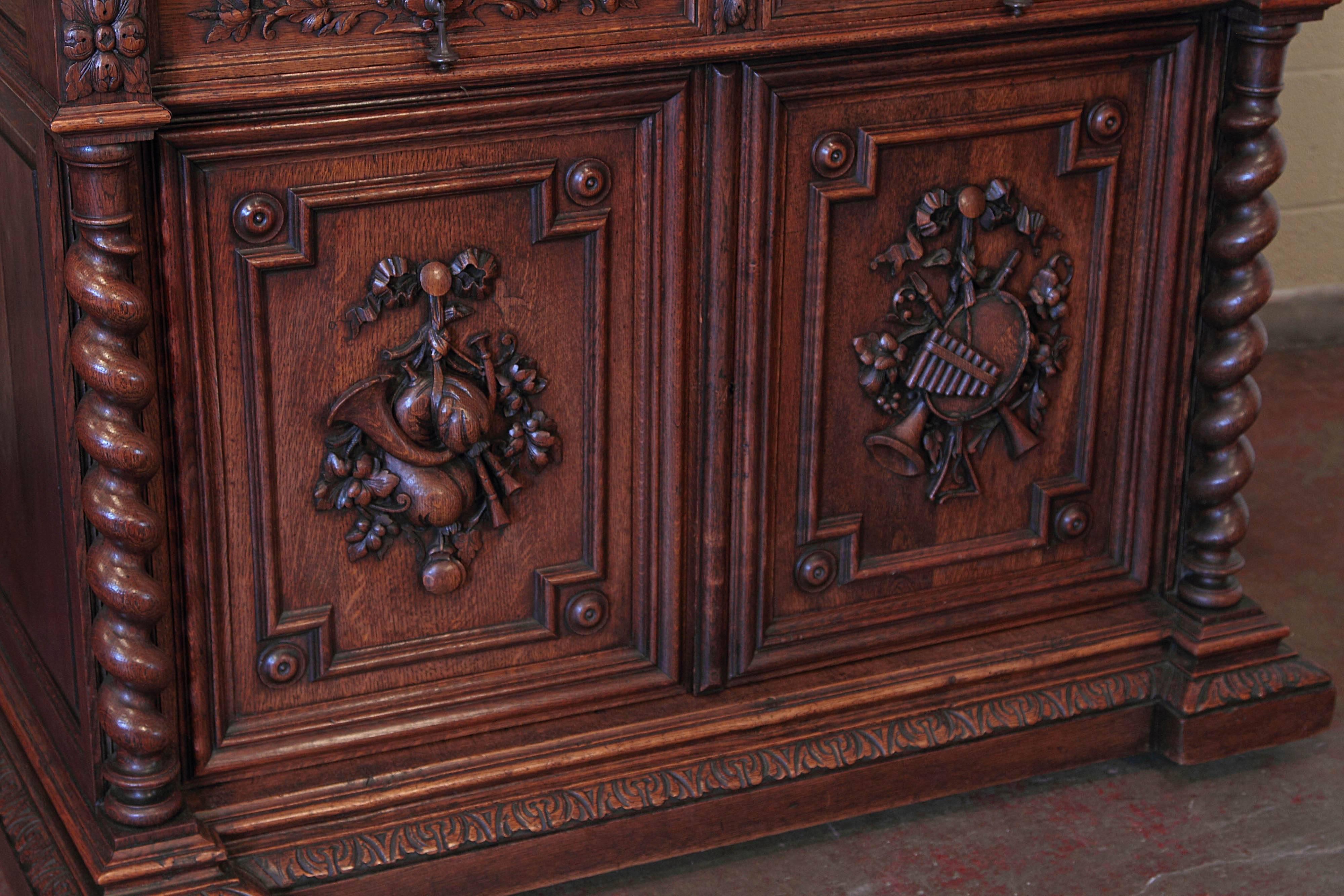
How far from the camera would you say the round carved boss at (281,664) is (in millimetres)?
2031

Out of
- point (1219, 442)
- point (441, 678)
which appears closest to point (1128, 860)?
point (1219, 442)

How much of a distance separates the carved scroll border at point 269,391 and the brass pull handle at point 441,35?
140mm

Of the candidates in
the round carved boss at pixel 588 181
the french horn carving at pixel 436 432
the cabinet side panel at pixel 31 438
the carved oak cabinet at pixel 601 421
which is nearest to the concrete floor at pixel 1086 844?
the carved oak cabinet at pixel 601 421

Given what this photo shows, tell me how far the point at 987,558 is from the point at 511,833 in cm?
72

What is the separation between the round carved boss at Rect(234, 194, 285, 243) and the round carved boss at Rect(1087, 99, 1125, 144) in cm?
100

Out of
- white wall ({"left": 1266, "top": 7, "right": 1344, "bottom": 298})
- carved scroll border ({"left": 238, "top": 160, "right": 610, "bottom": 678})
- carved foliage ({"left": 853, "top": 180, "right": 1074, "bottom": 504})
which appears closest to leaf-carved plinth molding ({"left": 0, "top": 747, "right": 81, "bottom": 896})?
carved scroll border ({"left": 238, "top": 160, "right": 610, "bottom": 678})

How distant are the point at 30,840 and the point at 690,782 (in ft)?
2.61

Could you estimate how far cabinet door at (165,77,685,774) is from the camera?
189 centimetres

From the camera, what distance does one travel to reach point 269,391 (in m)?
1.93

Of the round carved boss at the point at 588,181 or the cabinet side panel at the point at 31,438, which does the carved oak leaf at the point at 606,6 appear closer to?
the round carved boss at the point at 588,181

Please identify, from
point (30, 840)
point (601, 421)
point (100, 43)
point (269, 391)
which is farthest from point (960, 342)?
point (30, 840)

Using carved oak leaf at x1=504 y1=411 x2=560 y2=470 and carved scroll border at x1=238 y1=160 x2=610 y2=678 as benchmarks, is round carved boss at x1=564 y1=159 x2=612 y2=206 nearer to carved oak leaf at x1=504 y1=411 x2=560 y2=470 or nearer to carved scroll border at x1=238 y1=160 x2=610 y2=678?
carved scroll border at x1=238 y1=160 x2=610 y2=678

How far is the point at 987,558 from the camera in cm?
237

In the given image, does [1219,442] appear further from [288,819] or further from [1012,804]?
[288,819]
